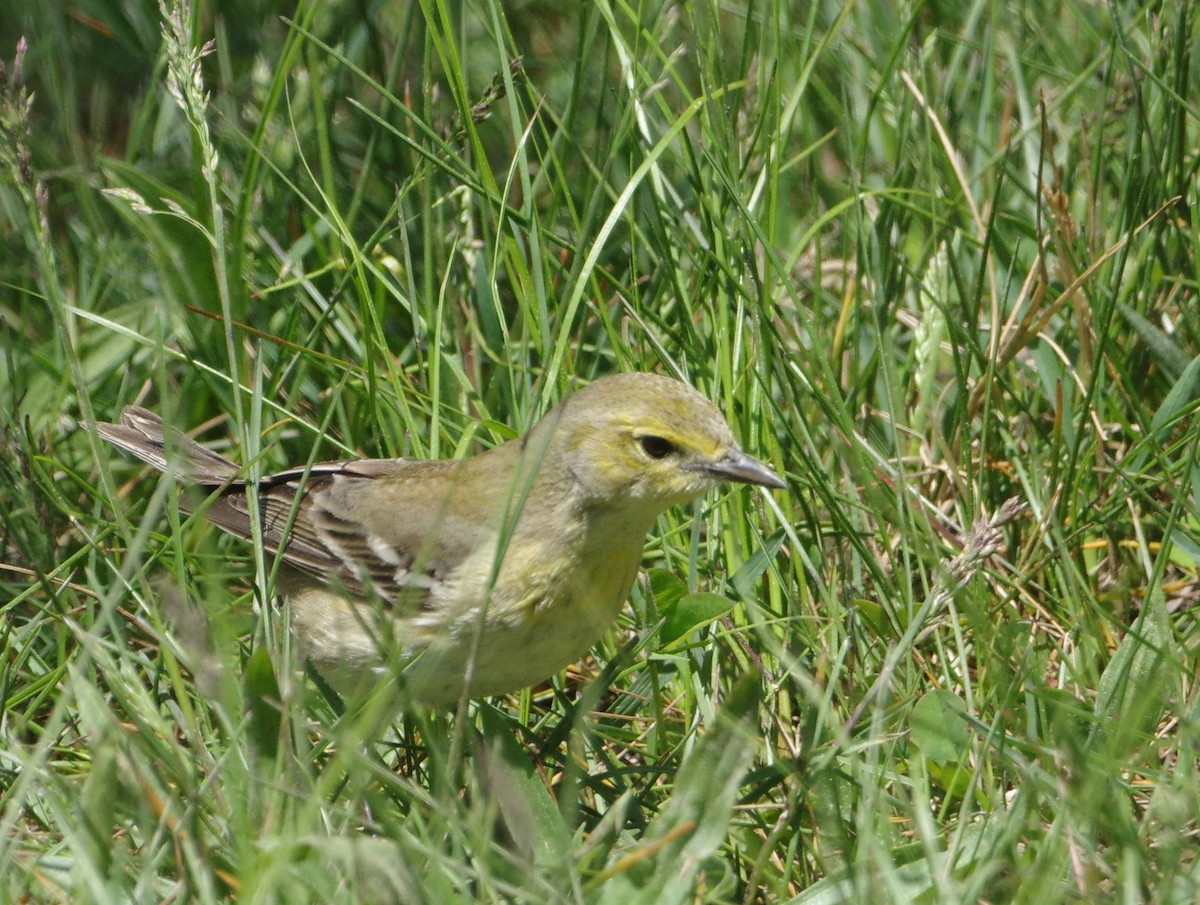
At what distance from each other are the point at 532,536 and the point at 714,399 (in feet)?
2.35

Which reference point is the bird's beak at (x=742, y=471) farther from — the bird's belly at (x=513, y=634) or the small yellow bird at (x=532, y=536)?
the bird's belly at (x=513, y=634)

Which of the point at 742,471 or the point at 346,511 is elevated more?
the point at 742,471

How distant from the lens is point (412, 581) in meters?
2.61

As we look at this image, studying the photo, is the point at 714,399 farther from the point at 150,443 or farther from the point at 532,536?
the point at 150,443

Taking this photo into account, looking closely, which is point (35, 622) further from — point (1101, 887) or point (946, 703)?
point (1101, 887)

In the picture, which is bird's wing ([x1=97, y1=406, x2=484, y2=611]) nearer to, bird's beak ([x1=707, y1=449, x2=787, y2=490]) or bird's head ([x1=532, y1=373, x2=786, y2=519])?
bird's head ([x1=532, y1=373, x2=786, y2=519])

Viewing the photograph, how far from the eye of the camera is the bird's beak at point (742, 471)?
3.58m

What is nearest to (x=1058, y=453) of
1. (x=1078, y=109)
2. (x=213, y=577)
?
(x=1078, y=109)

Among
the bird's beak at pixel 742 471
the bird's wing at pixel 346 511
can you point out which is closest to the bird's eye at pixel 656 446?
the bird's beak at pixel 742 471

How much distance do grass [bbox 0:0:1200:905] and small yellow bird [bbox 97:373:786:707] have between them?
144 millimetres

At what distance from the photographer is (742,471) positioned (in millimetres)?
3607

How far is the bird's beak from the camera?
11.8 ft

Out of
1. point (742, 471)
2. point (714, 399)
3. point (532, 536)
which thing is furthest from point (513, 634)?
point (714, 399)

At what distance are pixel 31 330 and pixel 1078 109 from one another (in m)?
3.69
